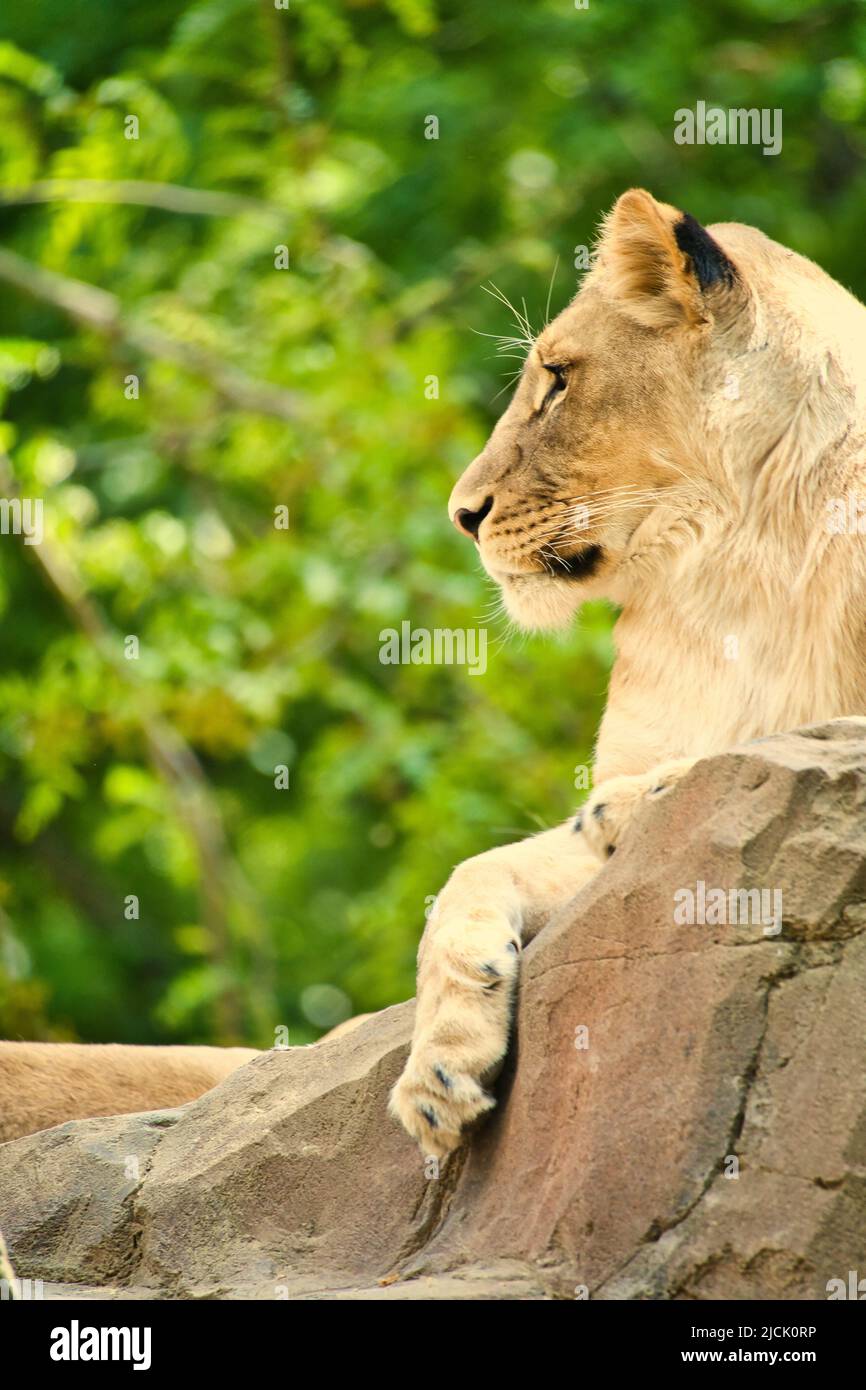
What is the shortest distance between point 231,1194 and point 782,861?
5.14ft

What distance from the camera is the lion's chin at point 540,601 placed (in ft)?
15.4

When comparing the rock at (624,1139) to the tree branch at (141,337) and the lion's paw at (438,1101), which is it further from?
the tree branch at (141,337)

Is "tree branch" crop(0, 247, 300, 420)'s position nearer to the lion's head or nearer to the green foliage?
the green foliage

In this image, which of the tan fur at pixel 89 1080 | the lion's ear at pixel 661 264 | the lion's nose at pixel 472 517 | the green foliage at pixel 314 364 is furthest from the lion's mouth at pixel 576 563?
the green foliage at pixel 314 364

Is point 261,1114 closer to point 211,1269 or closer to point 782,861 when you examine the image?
point 211,1269

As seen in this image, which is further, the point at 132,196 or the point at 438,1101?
the point at 132,196

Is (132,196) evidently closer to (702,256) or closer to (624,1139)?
(702,256)

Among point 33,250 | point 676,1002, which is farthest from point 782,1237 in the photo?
point 33,250

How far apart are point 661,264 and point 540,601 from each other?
3.06 ft

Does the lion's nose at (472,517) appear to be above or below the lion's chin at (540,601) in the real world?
above

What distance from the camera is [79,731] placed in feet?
32.0

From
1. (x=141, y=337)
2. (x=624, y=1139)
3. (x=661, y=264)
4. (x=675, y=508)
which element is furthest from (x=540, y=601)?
(x=141, y=337)

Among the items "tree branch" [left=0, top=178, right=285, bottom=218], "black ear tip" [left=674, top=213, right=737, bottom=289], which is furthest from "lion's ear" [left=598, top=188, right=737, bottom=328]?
"tree branch" [left=0, top=178, right=285, bottom=218]

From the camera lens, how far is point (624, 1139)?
Result: 3434mm
